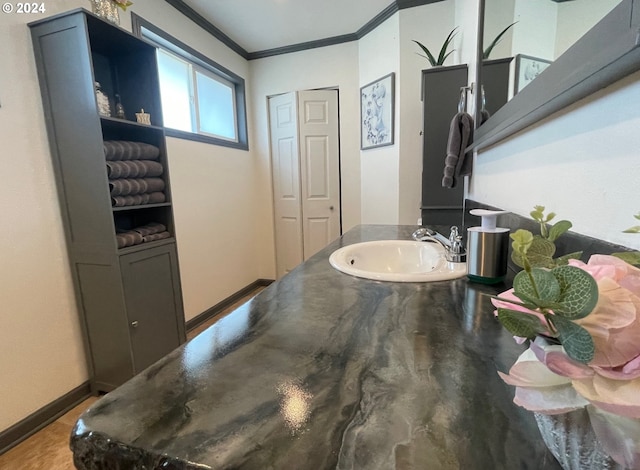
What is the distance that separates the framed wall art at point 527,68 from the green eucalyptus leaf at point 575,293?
0.59 metres

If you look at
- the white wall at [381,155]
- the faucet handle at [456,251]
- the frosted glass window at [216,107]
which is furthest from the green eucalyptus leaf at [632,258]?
the frosted glass window at [216,107]

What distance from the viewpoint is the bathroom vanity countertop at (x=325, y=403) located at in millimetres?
299

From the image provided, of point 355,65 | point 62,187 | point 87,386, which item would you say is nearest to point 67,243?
point 62,187

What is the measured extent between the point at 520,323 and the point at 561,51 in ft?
1.85

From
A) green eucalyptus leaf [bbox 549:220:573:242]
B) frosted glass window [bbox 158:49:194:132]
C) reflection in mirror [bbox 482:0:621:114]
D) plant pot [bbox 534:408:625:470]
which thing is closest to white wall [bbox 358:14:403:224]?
reflection in mirror [bbox 482:0:621:114]

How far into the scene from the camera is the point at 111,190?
5.00 ft

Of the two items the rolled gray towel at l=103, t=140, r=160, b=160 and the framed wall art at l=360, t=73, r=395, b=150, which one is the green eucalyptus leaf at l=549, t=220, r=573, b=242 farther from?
the framed wall art at l=360, t=73, r=395, b=150

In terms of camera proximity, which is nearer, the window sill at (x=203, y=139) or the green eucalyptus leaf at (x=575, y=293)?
the green eucalyptus leaf at (x=575, y=293)

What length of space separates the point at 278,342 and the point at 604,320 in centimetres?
44

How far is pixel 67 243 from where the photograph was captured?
1.59 metres

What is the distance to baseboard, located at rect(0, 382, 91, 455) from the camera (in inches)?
53.6

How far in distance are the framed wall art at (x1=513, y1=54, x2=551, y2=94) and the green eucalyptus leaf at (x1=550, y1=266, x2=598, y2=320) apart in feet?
1.93

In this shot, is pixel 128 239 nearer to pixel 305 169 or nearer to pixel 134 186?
pixel 134 186

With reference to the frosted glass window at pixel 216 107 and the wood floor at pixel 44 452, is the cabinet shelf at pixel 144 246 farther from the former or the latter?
the frosted glass window at pixel 216 107
